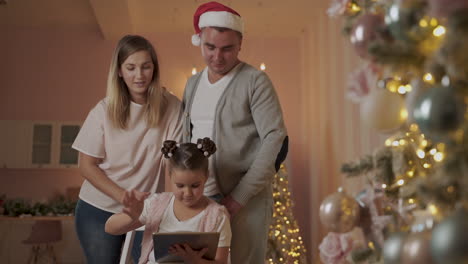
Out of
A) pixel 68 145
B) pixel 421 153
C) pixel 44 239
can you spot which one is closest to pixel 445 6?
Result: pixel 421 153

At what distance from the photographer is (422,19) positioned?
0.65 metres

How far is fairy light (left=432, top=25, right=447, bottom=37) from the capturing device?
0.66 m

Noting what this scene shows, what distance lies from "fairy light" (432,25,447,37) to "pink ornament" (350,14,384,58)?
4.0 inches

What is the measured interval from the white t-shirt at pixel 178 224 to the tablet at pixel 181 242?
125 mm

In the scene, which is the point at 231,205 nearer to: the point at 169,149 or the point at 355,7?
the point at 169,149

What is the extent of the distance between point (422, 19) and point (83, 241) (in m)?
1.66

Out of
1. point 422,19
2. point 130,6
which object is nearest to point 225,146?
point 422,19

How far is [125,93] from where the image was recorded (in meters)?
2.00

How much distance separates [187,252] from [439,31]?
1.07 m

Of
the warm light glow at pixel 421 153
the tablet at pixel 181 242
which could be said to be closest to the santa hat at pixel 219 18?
the tablet at pixel 181 242

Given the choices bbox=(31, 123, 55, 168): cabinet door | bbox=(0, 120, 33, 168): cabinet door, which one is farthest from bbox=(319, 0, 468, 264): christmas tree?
bbox=(0, 120, 33, 168): cabinet door

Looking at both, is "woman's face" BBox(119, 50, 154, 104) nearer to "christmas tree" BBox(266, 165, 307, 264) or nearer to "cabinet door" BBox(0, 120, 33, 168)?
"christmas tree" BBox(266, 165, 307, 264)

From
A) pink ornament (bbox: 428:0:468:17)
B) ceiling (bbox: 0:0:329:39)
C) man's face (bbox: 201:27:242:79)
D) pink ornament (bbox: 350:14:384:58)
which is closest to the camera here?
pink ornament (bbox: 428:0:468:17)

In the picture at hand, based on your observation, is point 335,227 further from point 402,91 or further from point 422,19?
point 422,19
